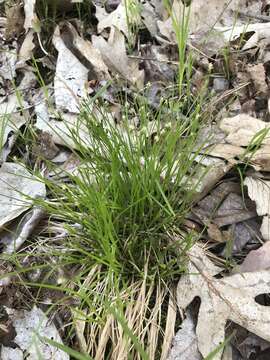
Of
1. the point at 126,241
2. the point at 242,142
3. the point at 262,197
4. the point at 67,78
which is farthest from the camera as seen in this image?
the point at 67,78

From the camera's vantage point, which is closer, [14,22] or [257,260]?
[257,260]

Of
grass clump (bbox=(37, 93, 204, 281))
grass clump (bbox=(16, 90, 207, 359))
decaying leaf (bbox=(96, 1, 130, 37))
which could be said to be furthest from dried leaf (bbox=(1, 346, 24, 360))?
decaying leaf (bbox=(96, 1, 130, 37))

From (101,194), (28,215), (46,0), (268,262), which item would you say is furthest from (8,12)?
(268,262)

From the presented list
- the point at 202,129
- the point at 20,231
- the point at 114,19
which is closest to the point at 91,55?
the point at 114,19

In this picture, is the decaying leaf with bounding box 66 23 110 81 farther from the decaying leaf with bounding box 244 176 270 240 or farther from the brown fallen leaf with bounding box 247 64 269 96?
the decaying leaf with bounding box 244 176 270 240

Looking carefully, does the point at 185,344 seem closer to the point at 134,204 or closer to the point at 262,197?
the point at 134,204

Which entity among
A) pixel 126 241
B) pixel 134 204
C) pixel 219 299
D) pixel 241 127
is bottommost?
pixel 219 299

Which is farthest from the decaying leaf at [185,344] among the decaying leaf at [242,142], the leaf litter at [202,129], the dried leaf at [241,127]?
the dried leaf at [241,127]
